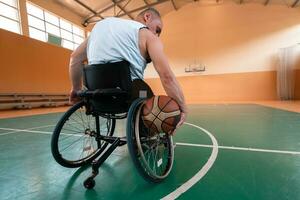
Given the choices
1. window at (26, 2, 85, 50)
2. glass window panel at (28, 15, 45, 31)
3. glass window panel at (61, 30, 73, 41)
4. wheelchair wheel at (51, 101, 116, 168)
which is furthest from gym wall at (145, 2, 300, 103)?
wheelchair wheel at (51, 101, 116, 168)

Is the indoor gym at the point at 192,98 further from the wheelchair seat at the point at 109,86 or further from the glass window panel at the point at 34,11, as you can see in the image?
the wheelchair seat at the point at 109,86

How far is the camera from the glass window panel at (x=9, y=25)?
833 centimetres

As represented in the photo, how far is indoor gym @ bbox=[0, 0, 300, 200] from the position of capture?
1297 mm

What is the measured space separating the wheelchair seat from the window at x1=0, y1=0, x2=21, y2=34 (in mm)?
9551

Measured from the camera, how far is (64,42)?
11445mm

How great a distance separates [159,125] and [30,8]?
11.0m

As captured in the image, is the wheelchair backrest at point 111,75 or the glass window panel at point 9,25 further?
the glass window panel at point 9,25

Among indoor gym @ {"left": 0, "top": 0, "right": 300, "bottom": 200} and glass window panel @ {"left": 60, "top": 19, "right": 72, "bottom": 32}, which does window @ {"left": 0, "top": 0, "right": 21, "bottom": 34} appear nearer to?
indoor gym @ {"left": 0, "top": 0, "right": 300, "bottom": 200}

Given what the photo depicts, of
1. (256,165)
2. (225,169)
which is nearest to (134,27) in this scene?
(225,169)

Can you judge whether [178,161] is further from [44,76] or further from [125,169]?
[44,76]

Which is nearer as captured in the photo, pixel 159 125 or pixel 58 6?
pixel 159 125

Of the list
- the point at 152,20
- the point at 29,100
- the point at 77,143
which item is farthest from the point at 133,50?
the point at 29,100

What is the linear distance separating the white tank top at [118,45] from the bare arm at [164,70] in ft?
0.37

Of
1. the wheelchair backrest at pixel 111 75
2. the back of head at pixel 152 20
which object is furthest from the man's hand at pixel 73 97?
the back of head at pixel 152 20
